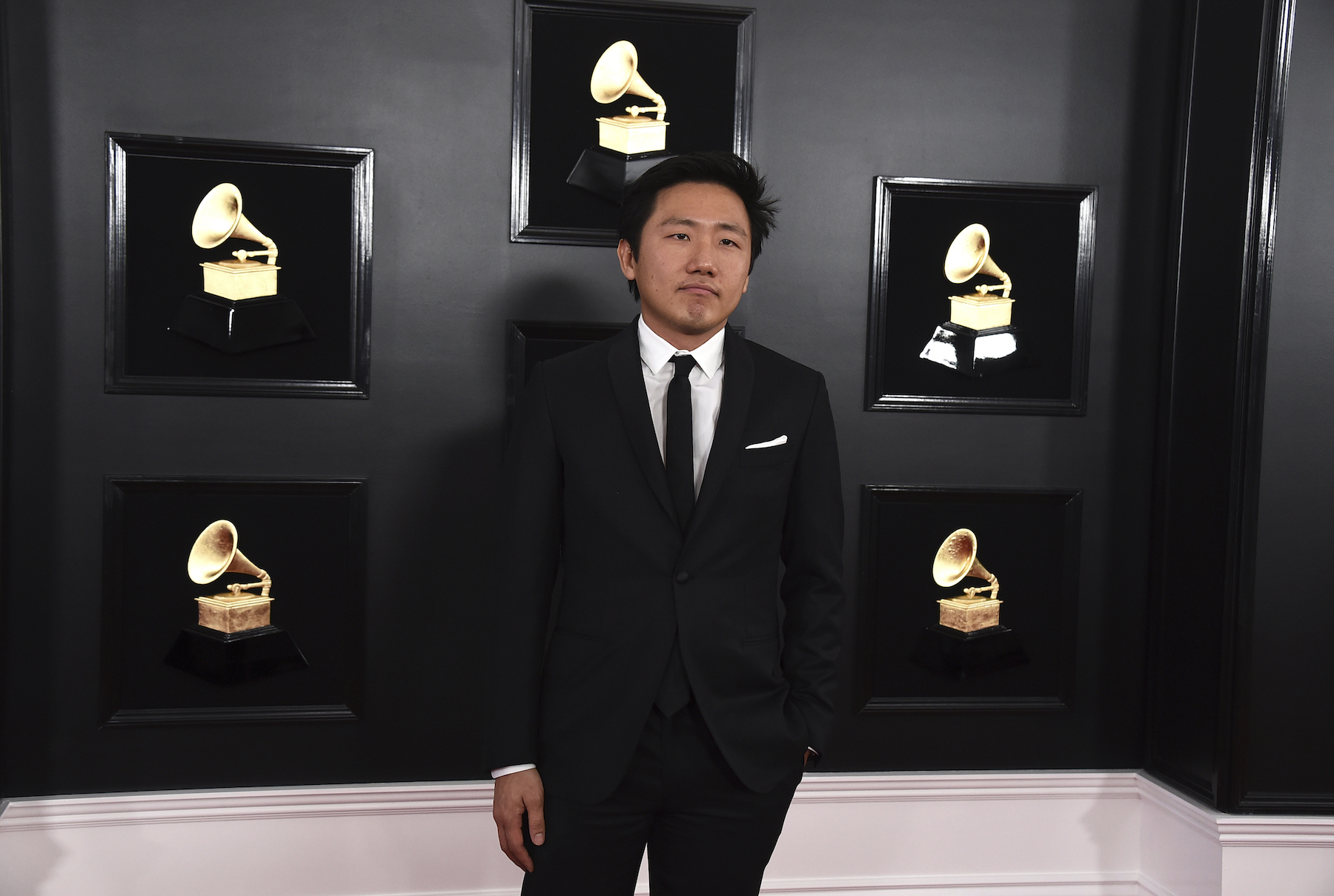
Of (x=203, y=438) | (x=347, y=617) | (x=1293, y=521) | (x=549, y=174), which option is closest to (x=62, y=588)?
(x=203, y=438)

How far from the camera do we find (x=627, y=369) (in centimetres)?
178

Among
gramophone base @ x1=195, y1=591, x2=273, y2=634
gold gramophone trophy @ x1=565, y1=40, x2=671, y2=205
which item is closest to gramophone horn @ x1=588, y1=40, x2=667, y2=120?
gold gramophone trophy @ x1=565, y1=40, x2=671, y2=205

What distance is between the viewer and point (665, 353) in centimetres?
181

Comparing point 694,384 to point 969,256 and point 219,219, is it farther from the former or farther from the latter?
point 219,219

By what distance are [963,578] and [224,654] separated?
198 cm

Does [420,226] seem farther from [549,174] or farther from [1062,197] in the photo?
[1062,197]

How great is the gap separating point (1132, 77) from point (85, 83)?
272 centimetres

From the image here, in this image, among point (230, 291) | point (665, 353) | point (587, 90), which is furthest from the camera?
point (587, 90)

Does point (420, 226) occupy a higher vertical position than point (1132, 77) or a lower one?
lower

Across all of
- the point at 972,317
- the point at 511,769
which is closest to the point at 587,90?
the point at 972,317

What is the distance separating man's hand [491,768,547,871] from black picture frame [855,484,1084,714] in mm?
1280

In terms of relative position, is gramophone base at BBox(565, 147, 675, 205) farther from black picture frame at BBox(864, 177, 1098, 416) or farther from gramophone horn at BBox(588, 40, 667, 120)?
black picture frame at BBox(864, 177, 1098, 416)

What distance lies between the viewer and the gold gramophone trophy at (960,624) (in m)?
2.77

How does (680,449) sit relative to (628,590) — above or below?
above
